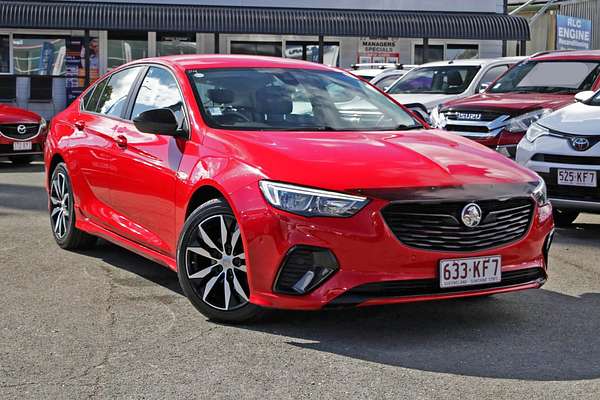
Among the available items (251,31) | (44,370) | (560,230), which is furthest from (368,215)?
(251,31)

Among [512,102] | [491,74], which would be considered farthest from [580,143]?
[491,74]

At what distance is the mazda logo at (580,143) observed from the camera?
27.2 feet

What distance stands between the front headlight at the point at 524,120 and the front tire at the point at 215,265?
6.22m

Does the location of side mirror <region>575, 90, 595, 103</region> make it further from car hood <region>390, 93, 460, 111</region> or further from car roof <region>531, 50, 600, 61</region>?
car hood <region>390, 93, 460, 111</region>

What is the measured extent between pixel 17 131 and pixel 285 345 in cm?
1068

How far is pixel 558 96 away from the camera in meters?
11.3

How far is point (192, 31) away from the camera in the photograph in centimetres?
2603

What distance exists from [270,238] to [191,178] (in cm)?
87

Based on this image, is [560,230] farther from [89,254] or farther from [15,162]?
[15,162]

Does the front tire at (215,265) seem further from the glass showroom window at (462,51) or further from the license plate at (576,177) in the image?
the glass showroom window at (462,51)

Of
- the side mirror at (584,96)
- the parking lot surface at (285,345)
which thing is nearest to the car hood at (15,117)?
the parking lot surface at (285,345)

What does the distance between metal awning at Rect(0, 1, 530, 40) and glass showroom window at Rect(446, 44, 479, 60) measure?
1.35 m

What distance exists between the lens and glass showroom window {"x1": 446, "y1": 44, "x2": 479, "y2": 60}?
29.7 m

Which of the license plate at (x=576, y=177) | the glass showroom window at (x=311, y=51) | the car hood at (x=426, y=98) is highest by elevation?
the glass showroom window at (x=311, y=51)
